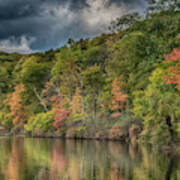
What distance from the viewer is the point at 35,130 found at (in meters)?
41.7

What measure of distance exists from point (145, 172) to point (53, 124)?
27.8m

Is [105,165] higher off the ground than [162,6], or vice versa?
[162,6]

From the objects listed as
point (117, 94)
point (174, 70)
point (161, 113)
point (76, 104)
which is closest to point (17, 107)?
point (76, 104)

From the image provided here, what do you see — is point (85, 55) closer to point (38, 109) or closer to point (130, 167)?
point (38, 109)

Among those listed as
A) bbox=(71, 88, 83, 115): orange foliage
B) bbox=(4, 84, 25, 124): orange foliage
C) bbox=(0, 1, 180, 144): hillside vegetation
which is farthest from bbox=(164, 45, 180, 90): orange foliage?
bbox=(4, 84, 25, 124): orange foliage

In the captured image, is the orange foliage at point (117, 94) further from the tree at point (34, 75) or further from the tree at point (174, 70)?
the tree at point (174, 70)

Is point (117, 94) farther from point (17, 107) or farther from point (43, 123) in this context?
point (17, 107)

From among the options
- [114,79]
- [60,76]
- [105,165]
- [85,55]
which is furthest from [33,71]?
[105,165]

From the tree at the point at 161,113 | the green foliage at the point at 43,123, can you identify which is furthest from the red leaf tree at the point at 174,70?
the green foliage at the point at 43,123

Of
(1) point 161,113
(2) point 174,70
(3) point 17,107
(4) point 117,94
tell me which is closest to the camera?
(2) point 174,70

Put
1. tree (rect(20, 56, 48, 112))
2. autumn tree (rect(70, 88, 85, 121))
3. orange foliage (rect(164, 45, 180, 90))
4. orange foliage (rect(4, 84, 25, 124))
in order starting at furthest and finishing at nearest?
orange foliage (rect(4, 84, 25, 124)), tree (rect(20, 56, 48, 112)), autumn tree (rect(70, 88, 85, 121)), orange foliage (rect(164, 45, 180, 90))

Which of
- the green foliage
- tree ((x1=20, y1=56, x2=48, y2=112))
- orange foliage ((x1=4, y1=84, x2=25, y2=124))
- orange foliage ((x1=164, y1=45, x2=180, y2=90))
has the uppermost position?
tree ((x1=20, y1=56, x2=48, y2=112))

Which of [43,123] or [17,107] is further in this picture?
[17,107]

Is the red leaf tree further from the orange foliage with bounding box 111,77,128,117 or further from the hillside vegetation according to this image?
the orange foliage with bounding box 111,77,128,117
